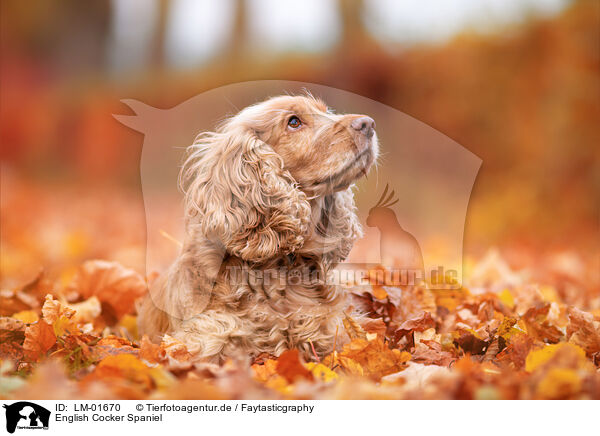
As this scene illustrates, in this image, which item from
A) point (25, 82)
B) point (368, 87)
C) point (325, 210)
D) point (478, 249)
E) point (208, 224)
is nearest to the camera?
point (208, 224)

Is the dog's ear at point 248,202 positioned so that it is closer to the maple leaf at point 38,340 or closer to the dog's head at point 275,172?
the dog's head at point 275,172

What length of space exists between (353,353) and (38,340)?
1415 mm

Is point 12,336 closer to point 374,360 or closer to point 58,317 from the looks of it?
point 58,317

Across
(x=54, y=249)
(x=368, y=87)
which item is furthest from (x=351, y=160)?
(x=368, y=87)

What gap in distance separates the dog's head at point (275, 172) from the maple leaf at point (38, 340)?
0.83 metres

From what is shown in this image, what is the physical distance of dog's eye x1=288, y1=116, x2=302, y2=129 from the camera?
291cm

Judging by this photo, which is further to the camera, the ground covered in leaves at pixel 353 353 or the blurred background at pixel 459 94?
the blurred background at pixel 459 94

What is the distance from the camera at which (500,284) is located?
432 centimetres

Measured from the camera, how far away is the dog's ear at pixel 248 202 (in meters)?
2.73

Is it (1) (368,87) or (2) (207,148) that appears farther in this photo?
(1) (368,87)
